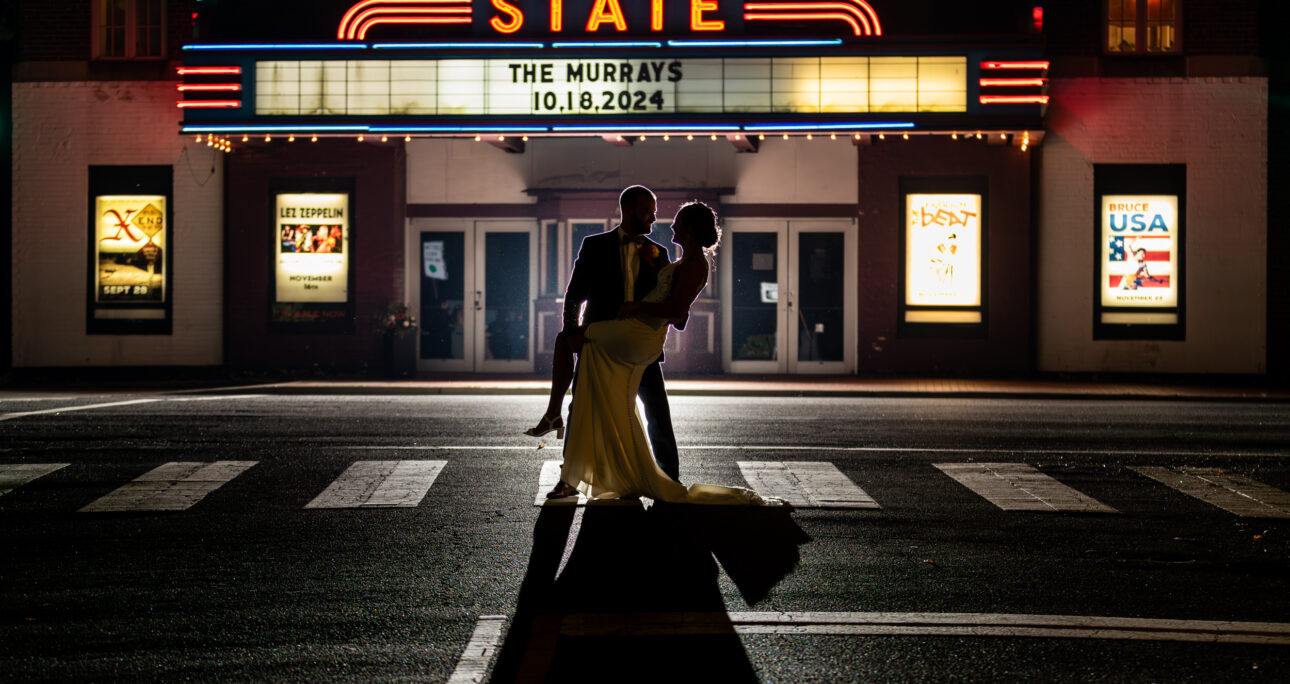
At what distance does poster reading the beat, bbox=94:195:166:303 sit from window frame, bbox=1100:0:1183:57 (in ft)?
52.0

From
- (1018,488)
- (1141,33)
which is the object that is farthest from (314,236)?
(1018,488)

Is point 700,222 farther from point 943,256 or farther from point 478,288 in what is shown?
point 478,288

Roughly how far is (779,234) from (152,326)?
1079 centimetres

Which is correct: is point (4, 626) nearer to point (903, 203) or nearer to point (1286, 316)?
point (903, 203)

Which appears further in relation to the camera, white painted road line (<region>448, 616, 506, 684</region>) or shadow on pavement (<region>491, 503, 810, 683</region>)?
shadow on pavement (<region>491, 503, 810, 683</region>)

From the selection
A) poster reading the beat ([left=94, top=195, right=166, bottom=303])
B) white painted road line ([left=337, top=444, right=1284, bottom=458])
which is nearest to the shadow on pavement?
white painted road line ([left=337, top=444, right=1284, bottom=458])

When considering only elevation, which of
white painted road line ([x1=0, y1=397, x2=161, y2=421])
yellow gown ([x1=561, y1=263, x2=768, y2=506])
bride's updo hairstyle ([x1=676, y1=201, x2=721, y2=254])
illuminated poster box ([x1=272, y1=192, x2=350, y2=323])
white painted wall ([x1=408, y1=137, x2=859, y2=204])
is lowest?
white painted road line ([x1=0, y1=397, x2=161, y2=421])

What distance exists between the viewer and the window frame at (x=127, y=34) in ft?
73.7

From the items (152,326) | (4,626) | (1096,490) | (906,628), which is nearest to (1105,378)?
(1096,490)

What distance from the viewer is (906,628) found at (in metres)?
5.19

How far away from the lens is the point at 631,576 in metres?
6.13

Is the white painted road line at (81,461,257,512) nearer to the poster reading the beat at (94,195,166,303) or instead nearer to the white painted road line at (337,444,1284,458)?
the white painted road line at (337,444,1284,458)

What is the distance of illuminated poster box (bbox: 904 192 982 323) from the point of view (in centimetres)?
2216

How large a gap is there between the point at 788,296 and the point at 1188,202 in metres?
6.57
